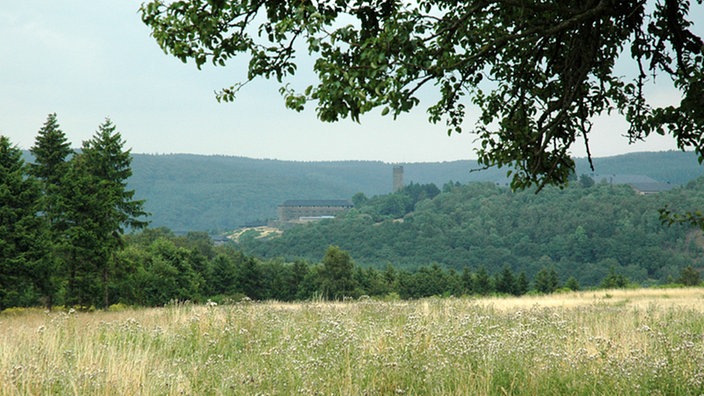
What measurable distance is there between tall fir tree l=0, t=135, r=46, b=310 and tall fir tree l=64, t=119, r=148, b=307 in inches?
85.4

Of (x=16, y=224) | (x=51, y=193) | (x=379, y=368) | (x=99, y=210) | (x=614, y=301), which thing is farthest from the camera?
(x=51, y=193)

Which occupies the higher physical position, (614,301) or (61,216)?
(61,216)

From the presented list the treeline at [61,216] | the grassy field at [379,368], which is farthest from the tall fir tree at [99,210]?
the grassy field at [379,368]

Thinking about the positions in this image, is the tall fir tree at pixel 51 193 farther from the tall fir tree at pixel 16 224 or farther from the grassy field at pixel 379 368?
the grassy field at pixel 379 368

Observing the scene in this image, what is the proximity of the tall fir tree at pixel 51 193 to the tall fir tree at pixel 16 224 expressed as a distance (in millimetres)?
779

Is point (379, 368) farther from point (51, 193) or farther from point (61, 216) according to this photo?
point (51, 193)

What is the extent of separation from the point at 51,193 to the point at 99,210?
7.30 meters

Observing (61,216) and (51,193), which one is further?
(51,193)

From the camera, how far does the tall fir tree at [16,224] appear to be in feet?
116

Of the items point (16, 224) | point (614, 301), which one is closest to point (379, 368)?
point (614, 301)

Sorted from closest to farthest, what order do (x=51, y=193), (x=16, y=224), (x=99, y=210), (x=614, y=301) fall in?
(x=614, y=301) → (x=16, y=224) → (x=99, y=210) → (x=51, y=193)

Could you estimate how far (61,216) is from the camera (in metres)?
40.0

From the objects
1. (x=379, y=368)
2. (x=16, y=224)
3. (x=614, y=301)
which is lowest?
(x=614, y=301)

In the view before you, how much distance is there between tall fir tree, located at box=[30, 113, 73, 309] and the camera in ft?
126
